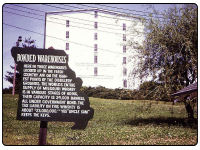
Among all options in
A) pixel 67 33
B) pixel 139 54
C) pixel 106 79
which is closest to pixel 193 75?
pixel 139 54

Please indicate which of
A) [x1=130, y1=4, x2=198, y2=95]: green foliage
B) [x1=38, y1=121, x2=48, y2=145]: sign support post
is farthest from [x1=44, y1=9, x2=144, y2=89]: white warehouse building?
[x1=38, y1=121, x2=48, y2=145]: sign support post

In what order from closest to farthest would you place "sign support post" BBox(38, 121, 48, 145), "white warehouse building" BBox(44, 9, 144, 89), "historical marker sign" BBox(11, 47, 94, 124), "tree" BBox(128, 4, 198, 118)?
"historical marker sign" BBox(11, 47, 94, 124)
"sign support post" BBox(38, 121, 48, 145)
"tree" BBox(128, 4, 198, 118)
"white warehouse building" BBox(44, 9, 144, 89)

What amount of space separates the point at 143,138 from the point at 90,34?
2931 centimetres

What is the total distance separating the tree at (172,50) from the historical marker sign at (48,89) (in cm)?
766

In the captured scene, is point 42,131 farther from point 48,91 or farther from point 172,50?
point 172,50

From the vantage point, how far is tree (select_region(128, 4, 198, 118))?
13.3m

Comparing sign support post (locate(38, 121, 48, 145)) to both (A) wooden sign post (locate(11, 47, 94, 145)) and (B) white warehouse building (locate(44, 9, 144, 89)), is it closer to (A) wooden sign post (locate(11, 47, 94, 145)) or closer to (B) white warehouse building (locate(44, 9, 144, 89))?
(A) wooden sign post (locate(11, 47, 94, 145))

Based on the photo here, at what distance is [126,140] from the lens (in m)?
9.58

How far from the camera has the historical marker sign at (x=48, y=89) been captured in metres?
6.52

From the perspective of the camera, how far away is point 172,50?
1388 centimetres

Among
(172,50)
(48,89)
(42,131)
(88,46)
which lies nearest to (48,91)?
(48,89)

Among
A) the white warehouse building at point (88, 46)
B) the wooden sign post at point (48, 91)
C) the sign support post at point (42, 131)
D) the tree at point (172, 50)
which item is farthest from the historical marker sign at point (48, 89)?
the white warehouse building at point (88, 46)

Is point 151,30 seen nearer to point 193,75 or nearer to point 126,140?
point 193,75

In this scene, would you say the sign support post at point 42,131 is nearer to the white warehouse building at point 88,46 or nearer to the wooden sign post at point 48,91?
the wooden sign post at point 48,91
